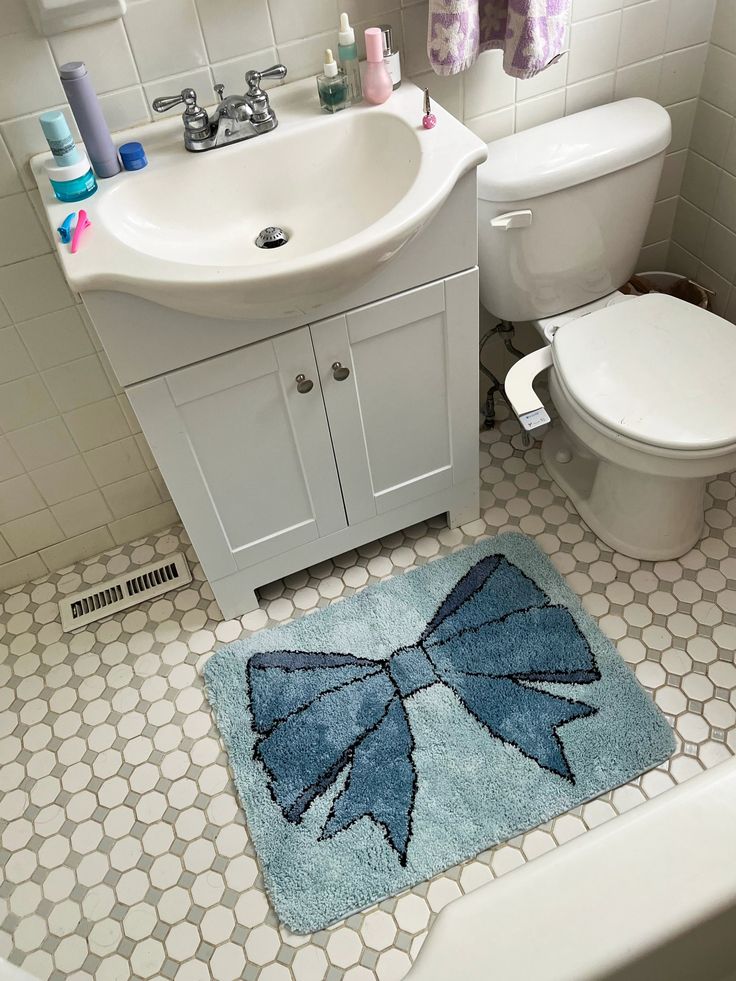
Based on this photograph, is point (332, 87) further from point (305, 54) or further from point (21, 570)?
point (21, 570)

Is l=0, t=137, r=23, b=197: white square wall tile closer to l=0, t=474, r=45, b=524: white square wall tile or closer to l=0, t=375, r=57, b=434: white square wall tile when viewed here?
Answer: l=0, t=375, r=57, b=434: white square wall tile

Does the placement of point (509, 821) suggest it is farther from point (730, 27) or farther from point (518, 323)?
point (730, 27)

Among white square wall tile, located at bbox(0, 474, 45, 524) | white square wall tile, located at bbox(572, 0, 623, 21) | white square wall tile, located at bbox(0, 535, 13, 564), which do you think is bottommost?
white square wall tile, located at bbox(0, 535, 13, 564)

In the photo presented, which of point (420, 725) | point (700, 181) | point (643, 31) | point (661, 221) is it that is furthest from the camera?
point (661, 221)

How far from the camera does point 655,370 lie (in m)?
1.55

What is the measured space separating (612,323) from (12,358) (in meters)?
1.19

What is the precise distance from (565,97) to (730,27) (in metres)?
0.36

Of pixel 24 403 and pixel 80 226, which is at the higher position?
pixel 80 226

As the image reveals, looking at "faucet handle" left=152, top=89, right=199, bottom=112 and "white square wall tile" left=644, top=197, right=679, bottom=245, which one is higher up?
"faucet handle" left=152, top=89, right=199, bottom=112

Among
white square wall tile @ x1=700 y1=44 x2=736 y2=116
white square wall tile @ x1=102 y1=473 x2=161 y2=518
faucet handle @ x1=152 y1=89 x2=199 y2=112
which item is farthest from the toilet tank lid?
white square wall tile @ x1=102 y1=473 x2=161 y2=518

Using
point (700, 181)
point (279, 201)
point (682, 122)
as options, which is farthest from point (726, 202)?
point (279, 201)

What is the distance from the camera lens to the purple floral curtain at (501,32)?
1368 mm

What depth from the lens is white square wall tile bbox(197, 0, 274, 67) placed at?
1.36m

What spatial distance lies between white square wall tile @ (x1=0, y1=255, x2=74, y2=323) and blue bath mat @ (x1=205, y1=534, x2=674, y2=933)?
0.78m
